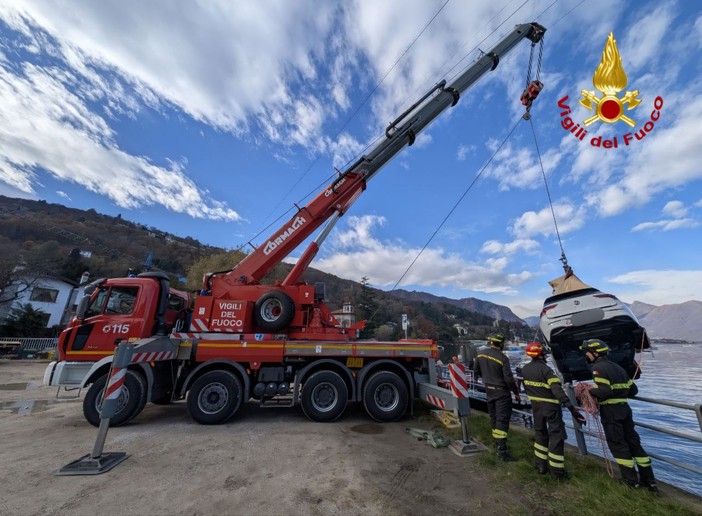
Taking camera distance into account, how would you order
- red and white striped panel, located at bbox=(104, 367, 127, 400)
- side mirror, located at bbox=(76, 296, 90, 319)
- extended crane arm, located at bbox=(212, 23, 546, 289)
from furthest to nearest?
extended crane arm, located at bbox=(212, 23, 546, 289) < side mirror, located at bbox=(76, 296, 90, 319) < red and white striped panel, located at bbox=(104, 367, 127, 400)

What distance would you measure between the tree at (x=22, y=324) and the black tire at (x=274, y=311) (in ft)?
88.8

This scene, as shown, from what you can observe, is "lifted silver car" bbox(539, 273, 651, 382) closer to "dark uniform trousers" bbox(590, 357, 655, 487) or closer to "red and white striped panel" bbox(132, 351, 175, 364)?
"dark uniform trousers" bbox(590, 357, 655, 487)

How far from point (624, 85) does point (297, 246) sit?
7.31 meters

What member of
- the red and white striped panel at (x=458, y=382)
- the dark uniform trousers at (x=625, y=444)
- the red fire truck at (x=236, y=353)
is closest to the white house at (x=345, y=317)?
the red fire truck at (x=236, y=353)

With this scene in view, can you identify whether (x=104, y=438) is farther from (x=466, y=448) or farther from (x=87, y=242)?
(x=87, y=242)

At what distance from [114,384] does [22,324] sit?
2745 cm

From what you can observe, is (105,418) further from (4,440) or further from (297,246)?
(297,246)

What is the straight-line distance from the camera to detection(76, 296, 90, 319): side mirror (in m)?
5.92

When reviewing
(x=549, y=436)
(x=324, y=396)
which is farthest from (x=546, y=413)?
(x=324, y=396)

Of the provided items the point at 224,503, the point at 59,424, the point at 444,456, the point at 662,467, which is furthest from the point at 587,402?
the point at 59,424

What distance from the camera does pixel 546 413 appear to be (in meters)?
3.97

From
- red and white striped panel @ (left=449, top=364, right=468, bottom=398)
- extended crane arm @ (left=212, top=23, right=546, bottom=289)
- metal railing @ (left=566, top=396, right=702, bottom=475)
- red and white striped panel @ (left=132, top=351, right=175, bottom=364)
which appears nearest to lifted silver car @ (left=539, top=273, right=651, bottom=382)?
metal railing @ (left=566, top=396, right=702, bottom=475)

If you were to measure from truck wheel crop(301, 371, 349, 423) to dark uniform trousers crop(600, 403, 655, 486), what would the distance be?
163 inches

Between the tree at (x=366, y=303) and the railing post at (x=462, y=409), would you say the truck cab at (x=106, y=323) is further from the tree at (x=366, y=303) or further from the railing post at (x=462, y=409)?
the tree at (x=366, y=303)
